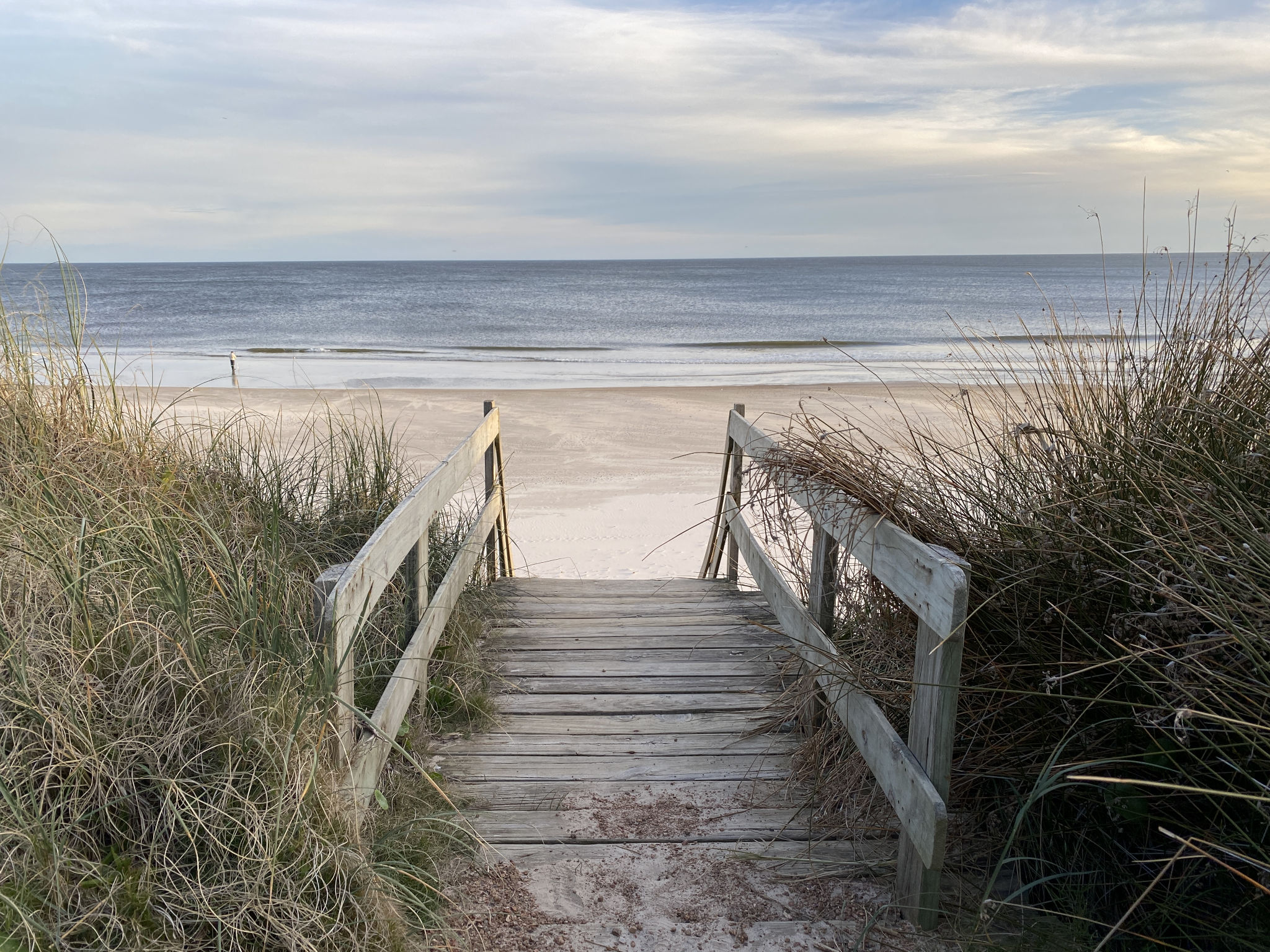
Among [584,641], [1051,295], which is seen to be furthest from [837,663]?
[1051,295]

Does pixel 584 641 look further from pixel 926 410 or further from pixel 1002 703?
pixel 926 410

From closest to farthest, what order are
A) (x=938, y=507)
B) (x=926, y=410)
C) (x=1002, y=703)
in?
1. (x=1002, y=703)
2. (x=938, y=507)
3. (x=926, y=410)

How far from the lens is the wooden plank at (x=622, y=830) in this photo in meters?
2.83

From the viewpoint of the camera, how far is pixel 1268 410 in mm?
2188

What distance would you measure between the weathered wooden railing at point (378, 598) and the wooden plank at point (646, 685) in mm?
552

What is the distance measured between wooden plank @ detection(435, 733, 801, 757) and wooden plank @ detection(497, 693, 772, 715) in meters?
0.23

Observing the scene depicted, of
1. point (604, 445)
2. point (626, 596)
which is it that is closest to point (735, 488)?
point (626, 596)

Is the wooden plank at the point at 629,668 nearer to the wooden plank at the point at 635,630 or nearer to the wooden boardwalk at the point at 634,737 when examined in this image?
the wooden boardwalk at the point at 634,737

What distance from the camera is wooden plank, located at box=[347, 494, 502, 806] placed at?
A: 2355 millimetres

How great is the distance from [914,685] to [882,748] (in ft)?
0.96

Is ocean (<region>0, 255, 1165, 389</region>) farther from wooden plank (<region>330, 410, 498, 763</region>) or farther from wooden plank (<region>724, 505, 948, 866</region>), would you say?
wooden plank (<region>330, 410, 498, 763</region>)

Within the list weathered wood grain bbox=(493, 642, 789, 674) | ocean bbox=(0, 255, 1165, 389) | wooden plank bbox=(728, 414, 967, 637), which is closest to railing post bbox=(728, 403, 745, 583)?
weathered wood grain bbox=(493, 642, 789, 674)

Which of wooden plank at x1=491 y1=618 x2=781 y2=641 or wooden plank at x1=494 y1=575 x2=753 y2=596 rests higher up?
wooden plank at x1=491 y1=618 x2=781 y2=641

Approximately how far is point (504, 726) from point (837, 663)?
145cm
